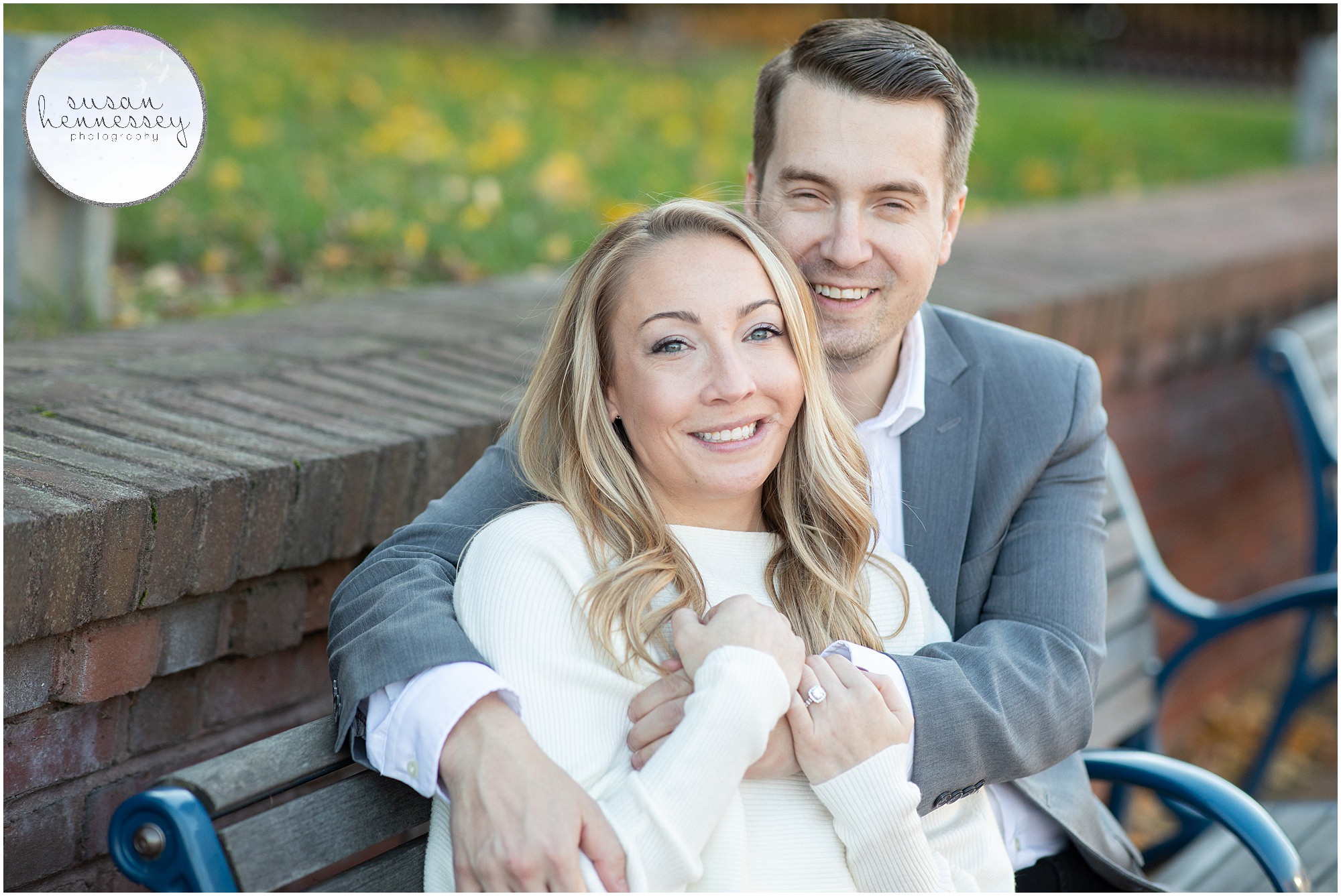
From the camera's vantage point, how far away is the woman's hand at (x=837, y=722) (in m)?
1.77

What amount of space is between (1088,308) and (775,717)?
2.57m

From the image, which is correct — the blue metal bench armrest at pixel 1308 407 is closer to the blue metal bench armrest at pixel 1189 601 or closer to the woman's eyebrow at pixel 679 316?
the blue metal bench armrest at pixel 1189 601

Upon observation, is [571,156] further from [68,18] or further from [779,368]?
[779,368]

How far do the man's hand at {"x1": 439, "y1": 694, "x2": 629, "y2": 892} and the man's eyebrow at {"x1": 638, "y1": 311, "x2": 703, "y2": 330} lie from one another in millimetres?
604

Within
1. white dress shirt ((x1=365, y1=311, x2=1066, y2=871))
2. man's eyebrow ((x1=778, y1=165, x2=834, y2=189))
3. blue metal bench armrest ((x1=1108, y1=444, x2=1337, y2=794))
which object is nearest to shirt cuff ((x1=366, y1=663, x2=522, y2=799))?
white dress shirt ((x1=365, y1=311, x2=1066, y2=871))

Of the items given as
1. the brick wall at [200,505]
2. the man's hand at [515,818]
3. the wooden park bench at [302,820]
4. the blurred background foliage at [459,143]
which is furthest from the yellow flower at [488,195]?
the man's hand at [515,818]

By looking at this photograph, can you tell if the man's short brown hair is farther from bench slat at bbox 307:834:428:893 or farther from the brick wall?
bench slat at bbox 307:834:428:893

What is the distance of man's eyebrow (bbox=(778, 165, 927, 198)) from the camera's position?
2.32 metres

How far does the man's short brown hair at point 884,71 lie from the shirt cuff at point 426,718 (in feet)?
4.00

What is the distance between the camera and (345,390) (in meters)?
2.54

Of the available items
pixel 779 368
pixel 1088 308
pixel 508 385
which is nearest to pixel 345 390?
pixel 508 385

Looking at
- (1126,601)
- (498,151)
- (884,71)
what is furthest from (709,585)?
(498,151)

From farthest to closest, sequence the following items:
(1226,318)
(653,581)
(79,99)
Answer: (1226,318)
(653,581)
(79,99)

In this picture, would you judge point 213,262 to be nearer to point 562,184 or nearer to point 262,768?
point 562,184
